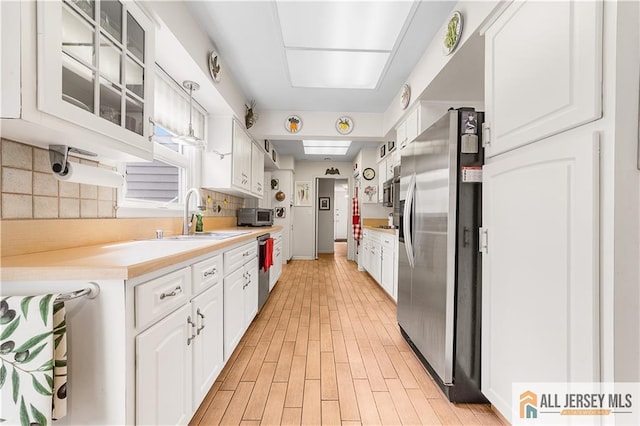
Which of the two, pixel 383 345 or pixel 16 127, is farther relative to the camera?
pixel 383 345

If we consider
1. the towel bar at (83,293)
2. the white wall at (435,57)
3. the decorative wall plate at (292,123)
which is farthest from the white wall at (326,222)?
the towel bar at (83,293)

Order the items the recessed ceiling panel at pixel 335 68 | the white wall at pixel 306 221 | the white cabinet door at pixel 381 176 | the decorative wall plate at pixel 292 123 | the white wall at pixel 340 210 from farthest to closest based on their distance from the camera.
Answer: the white wall at pixel 340 210 → the white wall at pixel 306 221 → the white cabinet door at pixel 381 176 → the decorative wall plate at pixel 292 123 → the recessed ceiling panel at pixel 335 68

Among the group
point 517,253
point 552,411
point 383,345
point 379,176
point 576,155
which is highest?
point 379,176

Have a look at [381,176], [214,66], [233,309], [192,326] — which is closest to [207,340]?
[192,326]

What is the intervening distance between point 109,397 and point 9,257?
65cm

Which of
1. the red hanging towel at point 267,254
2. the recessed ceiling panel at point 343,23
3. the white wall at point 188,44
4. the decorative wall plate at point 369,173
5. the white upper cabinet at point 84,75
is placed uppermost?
the recessed ceiling panel at point 343,23

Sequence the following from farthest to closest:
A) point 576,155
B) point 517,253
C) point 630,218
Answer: point 517,253 → point 576,155 → point 630,218

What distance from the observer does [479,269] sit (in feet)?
5.21

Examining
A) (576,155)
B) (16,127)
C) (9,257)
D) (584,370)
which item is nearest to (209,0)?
(16,127)

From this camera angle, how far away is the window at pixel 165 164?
2.09m

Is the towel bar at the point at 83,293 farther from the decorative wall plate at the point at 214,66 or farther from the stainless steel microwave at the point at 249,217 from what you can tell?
the stainless steel microwave at the point at 249,217

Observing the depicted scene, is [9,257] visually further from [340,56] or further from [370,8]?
[340,56]

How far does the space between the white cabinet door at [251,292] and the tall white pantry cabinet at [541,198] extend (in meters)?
1.72

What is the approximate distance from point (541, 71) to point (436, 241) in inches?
38.2
